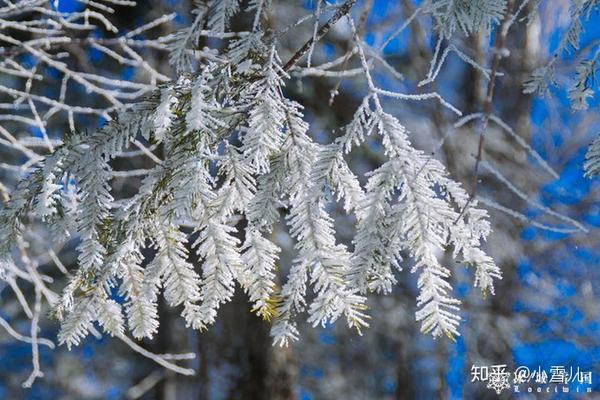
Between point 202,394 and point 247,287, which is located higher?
point 202,394

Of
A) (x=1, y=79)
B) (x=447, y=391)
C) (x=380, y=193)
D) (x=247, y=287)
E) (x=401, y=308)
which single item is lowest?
(x=247, y=287)

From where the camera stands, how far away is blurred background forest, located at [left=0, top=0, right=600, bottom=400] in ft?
19.1

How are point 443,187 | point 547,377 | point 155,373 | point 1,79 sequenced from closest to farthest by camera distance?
point 443,187, point 547,377, point 1,79, point 155,373

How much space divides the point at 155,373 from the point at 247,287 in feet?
A: 24.1

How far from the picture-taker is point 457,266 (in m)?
5.95

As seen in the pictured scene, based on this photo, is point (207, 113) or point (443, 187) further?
point (443, 187)

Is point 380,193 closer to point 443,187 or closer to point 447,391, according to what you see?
point 443,187

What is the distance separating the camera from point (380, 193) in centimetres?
130

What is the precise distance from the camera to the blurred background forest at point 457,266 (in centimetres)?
581

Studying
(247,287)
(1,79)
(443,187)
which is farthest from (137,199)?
(1,79)

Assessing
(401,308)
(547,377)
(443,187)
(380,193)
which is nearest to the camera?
(380,193)

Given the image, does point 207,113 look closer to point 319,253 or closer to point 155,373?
point 319,253

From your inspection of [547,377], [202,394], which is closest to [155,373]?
[202,394]

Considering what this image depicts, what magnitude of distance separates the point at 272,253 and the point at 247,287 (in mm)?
81
